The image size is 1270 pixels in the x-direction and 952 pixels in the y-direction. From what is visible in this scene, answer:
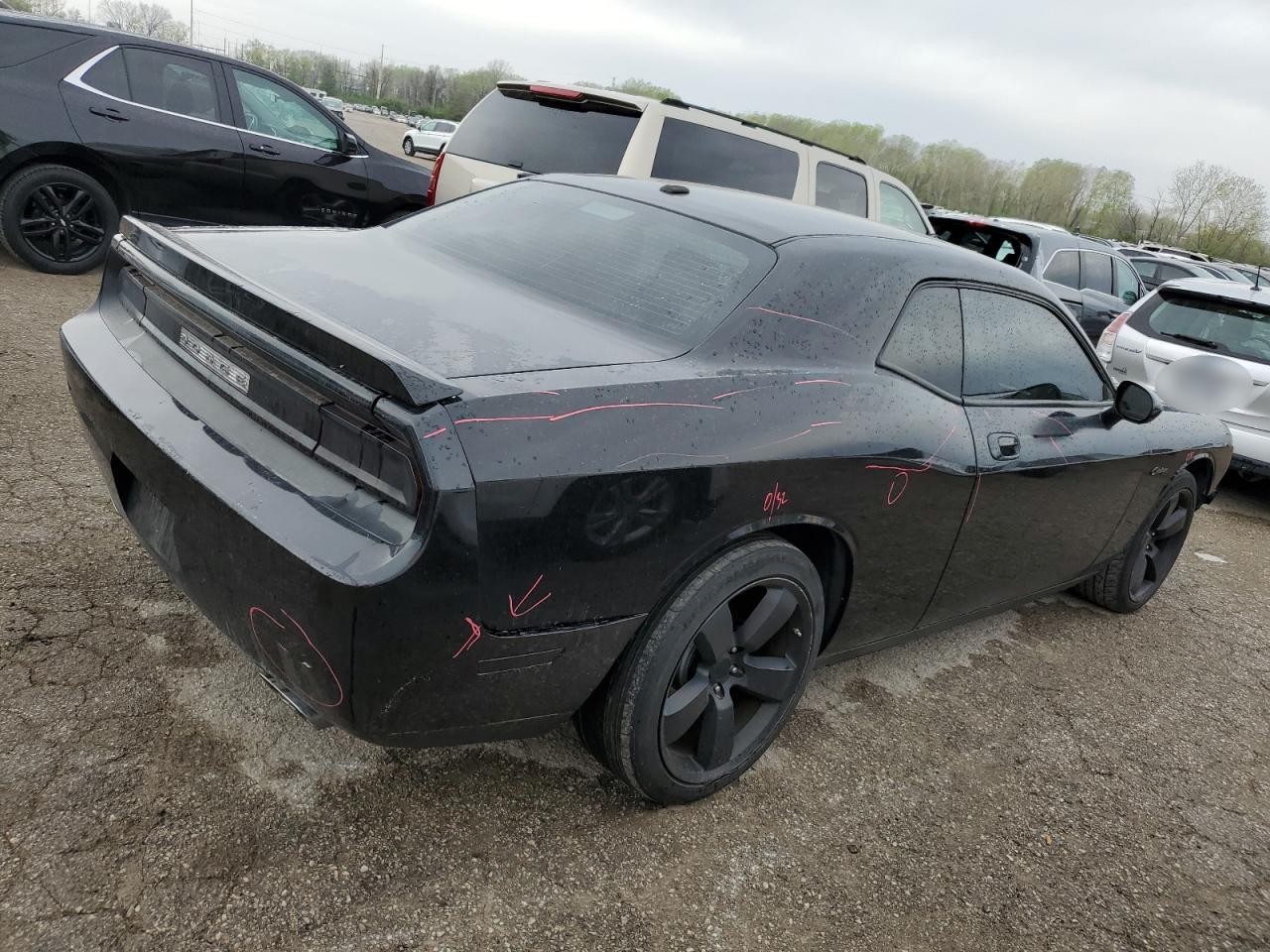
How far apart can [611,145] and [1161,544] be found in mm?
3779

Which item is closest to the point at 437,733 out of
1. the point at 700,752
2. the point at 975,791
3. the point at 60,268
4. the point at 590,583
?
the point at 590,583

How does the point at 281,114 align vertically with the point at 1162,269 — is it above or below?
above

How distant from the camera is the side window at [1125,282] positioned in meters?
10.2

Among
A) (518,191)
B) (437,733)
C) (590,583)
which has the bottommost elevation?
(437,733)

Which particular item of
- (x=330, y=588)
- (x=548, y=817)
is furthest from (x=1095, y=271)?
(x=330, y=588)

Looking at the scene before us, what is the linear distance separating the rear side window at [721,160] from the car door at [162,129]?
3189 millimetres

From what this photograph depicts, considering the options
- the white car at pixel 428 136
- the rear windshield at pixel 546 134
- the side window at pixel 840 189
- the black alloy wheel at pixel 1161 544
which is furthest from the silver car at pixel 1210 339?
the white car at pixel 428 136

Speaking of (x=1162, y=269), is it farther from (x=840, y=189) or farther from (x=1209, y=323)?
(x=840, y=189)

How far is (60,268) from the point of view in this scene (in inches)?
248

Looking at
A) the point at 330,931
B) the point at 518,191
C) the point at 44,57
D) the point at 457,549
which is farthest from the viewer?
the point at 44,57

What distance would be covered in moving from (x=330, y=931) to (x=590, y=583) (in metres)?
0.88

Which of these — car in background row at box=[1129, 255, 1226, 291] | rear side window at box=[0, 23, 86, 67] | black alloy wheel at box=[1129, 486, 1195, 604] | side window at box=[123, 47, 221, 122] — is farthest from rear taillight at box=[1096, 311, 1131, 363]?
car in background row at box=[1129, 255, 1226, 291]

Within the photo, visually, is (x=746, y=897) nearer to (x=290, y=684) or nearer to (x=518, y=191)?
(x=290, y=684)

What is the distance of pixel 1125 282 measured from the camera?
10.4 m
